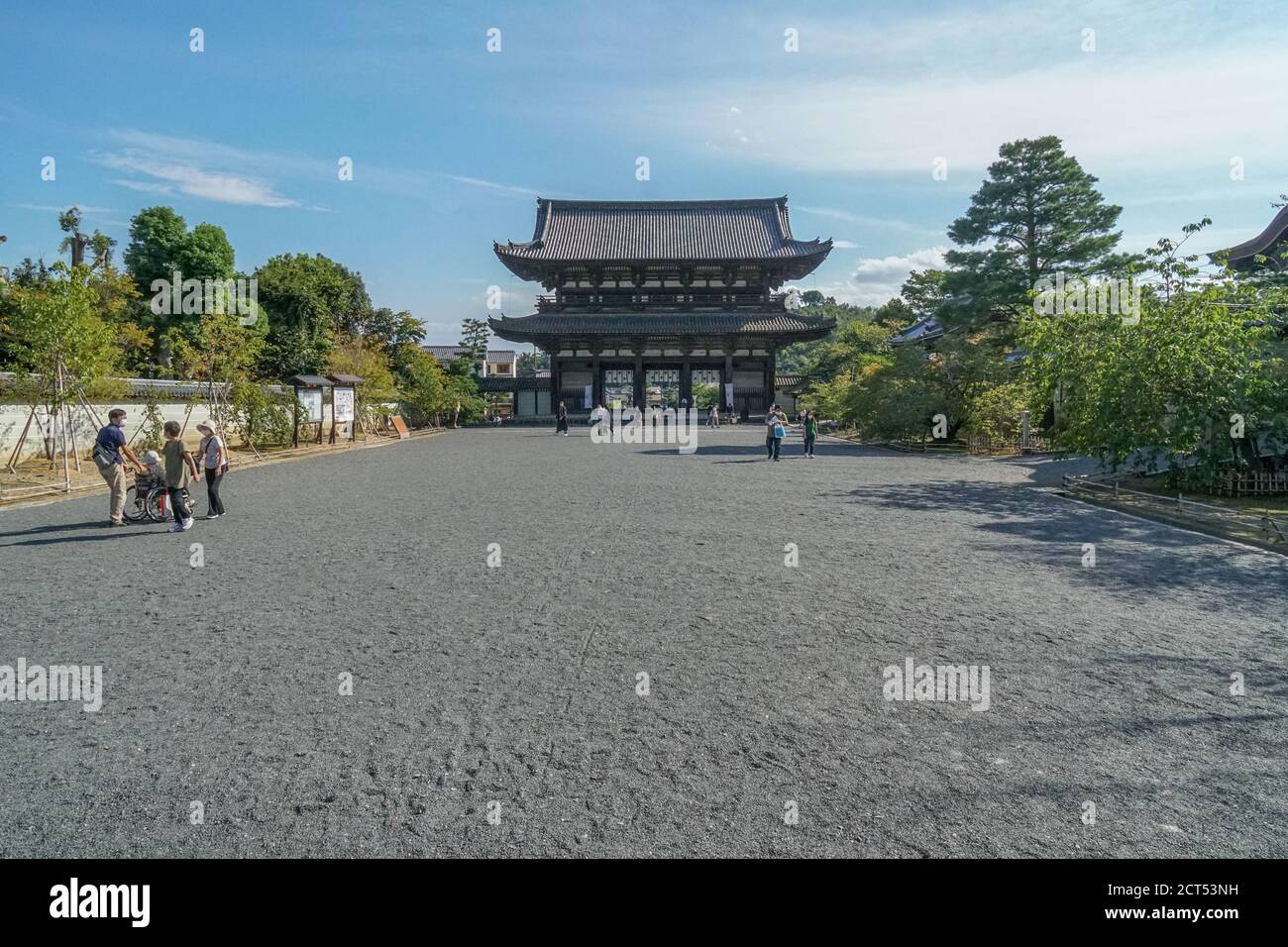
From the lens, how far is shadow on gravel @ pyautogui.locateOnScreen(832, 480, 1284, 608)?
24.6 feet

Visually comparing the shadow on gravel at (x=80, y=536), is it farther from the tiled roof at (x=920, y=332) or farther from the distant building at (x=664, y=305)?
the distant building at (x=664, y=305)

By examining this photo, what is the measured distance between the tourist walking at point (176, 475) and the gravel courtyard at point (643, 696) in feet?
1.90

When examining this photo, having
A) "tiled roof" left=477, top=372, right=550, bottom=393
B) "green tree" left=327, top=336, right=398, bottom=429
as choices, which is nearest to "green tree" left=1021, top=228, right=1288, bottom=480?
"green tree" left=327, top=336, right=398, bottom=429

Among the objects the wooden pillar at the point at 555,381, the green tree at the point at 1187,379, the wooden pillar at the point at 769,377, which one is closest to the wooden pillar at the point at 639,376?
the wooden pillar at the point at 555,381

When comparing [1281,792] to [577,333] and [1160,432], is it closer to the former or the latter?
[1160,432]

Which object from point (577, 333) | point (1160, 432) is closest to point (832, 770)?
point (1160, 432)

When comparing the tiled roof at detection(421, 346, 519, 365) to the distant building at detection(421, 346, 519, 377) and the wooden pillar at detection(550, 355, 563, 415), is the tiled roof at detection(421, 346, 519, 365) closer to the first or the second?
the distant building at detection(421, 346, 519, 377)

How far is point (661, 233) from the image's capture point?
48.8 meters

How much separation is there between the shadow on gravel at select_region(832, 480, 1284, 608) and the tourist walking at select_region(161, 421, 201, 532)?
10.2 metres

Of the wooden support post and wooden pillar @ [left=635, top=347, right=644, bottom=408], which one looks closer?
the wooden support post

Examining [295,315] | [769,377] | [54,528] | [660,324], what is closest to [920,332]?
[769,377]

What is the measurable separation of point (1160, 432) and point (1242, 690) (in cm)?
1039

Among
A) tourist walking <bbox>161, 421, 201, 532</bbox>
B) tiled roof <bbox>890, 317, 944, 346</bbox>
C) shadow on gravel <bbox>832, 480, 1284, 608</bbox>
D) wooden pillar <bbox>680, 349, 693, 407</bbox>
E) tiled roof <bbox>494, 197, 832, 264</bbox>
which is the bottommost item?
shadow on gravel <bbox>832, 480, 1284, 608</bbox>

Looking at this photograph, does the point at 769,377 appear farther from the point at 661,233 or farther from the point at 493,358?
the point at 493,358
